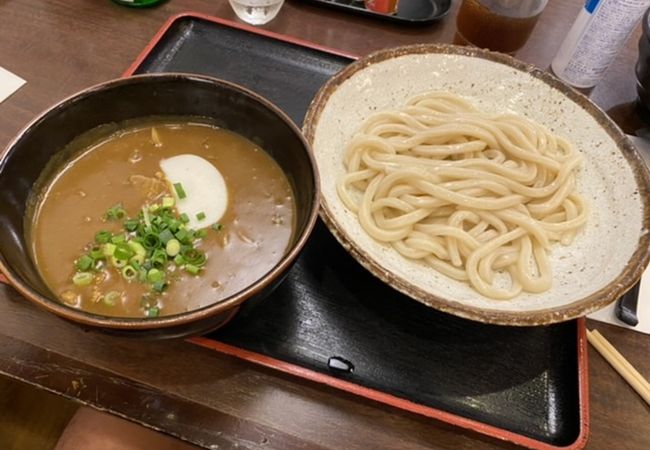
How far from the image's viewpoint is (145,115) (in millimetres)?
1341

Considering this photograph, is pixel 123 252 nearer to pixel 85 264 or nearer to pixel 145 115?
pixel 85 264

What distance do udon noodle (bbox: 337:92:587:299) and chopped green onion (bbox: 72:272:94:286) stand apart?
675mm

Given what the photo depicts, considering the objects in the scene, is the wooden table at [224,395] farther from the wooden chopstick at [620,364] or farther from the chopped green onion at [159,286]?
the chopped green onion at [159,286]

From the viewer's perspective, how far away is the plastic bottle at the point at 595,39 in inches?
66.9

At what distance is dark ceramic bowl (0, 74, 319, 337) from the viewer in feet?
3.08

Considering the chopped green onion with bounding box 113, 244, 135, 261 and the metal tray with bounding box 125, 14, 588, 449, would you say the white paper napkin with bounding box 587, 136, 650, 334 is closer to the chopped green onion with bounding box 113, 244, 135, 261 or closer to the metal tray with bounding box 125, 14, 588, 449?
the metal tray with bounding box 125, 14, 588, 449

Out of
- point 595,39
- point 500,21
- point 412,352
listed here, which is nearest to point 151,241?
point 412,352

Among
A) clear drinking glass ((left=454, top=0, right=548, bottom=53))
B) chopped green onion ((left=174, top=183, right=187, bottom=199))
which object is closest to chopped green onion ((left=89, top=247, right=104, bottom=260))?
chopped green onion ((left=174, top=183, right=187, bottom=199))

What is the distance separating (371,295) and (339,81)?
65cm

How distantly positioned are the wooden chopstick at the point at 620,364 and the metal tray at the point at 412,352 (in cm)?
5

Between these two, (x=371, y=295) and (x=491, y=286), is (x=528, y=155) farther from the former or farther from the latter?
(x=371, y=295)

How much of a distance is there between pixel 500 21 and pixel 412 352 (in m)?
1.32

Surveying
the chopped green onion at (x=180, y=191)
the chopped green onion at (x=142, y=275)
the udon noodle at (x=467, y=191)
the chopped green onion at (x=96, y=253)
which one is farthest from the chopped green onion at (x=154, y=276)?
the udon noodle at (x=467, y=191)

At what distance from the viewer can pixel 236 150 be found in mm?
1335
